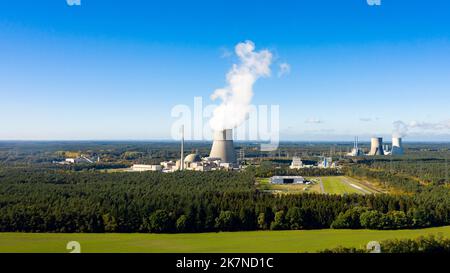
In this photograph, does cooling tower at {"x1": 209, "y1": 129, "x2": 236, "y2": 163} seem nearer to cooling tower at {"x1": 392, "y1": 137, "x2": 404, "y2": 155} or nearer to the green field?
the green field

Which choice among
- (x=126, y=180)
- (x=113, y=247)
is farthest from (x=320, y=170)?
(x=113, y=247)

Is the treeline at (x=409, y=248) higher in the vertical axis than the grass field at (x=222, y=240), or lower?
higher

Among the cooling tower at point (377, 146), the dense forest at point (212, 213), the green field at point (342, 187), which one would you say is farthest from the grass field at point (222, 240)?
the cooling tower at point (377, 146)

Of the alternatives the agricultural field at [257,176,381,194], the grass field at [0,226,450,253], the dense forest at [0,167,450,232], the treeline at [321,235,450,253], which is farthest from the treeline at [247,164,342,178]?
the treeline at [321,235,450,253]

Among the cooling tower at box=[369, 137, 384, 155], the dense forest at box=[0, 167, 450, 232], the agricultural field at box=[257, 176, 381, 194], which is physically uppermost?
the cooling tower at box=[369, 137, 384, 155]

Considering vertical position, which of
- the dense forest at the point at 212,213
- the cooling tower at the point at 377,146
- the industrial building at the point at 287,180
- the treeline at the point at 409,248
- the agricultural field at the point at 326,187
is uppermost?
the cooling tower at the point at 377,146

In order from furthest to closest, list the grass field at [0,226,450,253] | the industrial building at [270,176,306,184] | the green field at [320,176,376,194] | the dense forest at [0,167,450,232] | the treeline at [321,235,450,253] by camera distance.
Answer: the industrial building at [270,176,306,184] → the green field at [320,176,376,194] → the dense forest at [0,167,450,232] → the grass field at [0,226,450,253] → the treeline at [321,235,450,253]

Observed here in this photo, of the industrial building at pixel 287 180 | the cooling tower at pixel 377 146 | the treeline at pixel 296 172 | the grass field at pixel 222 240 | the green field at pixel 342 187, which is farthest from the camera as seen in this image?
the cooling tower at pixel 377 146

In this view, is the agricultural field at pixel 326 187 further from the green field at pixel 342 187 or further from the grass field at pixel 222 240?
the grass field at pixel 222 240

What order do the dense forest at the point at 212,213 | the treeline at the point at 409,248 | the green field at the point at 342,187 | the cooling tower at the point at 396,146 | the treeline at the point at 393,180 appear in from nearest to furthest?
the treeline at the point at 409,248, the dense forest at the point at 212,213, the treeline at the point at 393,180, the green field at the point at 342,187, the cooling tower at the point at 396,146

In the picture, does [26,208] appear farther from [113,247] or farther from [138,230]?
[113,247]

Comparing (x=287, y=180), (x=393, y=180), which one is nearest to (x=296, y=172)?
(x=287, y=180)
